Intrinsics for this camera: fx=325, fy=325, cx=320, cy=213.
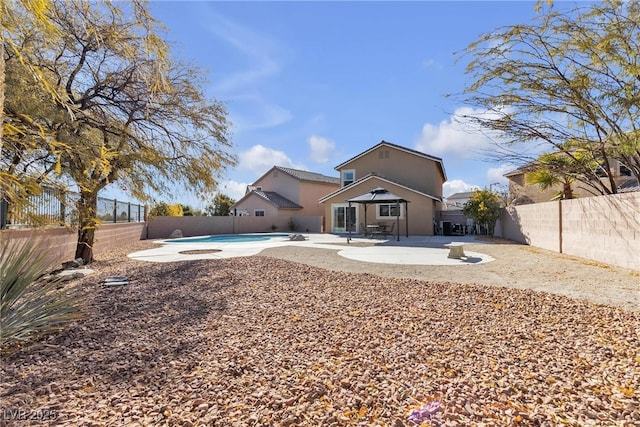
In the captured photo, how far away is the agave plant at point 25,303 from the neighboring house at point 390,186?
18826mm

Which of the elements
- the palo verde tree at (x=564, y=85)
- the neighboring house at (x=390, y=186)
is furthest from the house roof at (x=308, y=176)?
the palo verde tree at (x=564, y=85)

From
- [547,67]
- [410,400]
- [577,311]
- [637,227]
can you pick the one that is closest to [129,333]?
[410,400]

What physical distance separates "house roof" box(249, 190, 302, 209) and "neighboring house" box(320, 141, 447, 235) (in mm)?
7418

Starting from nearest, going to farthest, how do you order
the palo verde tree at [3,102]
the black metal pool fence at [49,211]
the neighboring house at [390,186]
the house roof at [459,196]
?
the palo verde tree at [3,102] < the black metal pool fence at [49,211] < the neighboring house at [390,186] < the house roof at [459,196]

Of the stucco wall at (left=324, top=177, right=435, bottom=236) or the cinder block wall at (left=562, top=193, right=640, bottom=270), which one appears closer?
the cinder block wall at (left=562, top=193, right=640, bottom=270)

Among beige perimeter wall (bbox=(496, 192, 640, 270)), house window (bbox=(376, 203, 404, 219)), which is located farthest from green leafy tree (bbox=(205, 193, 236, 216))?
beige perimeter wall (bbox=(496, 192, 640, 270))

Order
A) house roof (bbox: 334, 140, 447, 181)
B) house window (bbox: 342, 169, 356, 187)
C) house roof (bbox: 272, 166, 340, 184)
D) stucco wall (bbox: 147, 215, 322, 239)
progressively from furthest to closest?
house roof (bbox: 272, 166, 340, 184) < house window (bbox: 342, 169, 356, 187) < stucco wall (bbox: 147, 215, 322, 239) < house roof (bbox: 334, 140, 447, 181)

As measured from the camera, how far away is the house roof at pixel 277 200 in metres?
31.4

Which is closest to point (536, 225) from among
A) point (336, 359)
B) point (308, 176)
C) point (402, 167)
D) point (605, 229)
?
point (605, 229)

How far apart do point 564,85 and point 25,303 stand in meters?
12.5

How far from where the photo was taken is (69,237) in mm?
10523

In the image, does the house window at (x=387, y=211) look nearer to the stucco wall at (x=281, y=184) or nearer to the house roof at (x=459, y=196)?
the stucco wall at (x=281, y=184)

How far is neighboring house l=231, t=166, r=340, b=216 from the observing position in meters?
31.9

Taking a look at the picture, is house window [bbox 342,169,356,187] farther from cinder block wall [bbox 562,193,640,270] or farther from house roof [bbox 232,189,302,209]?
cinder block wall [bbox 562,193,640,270]
